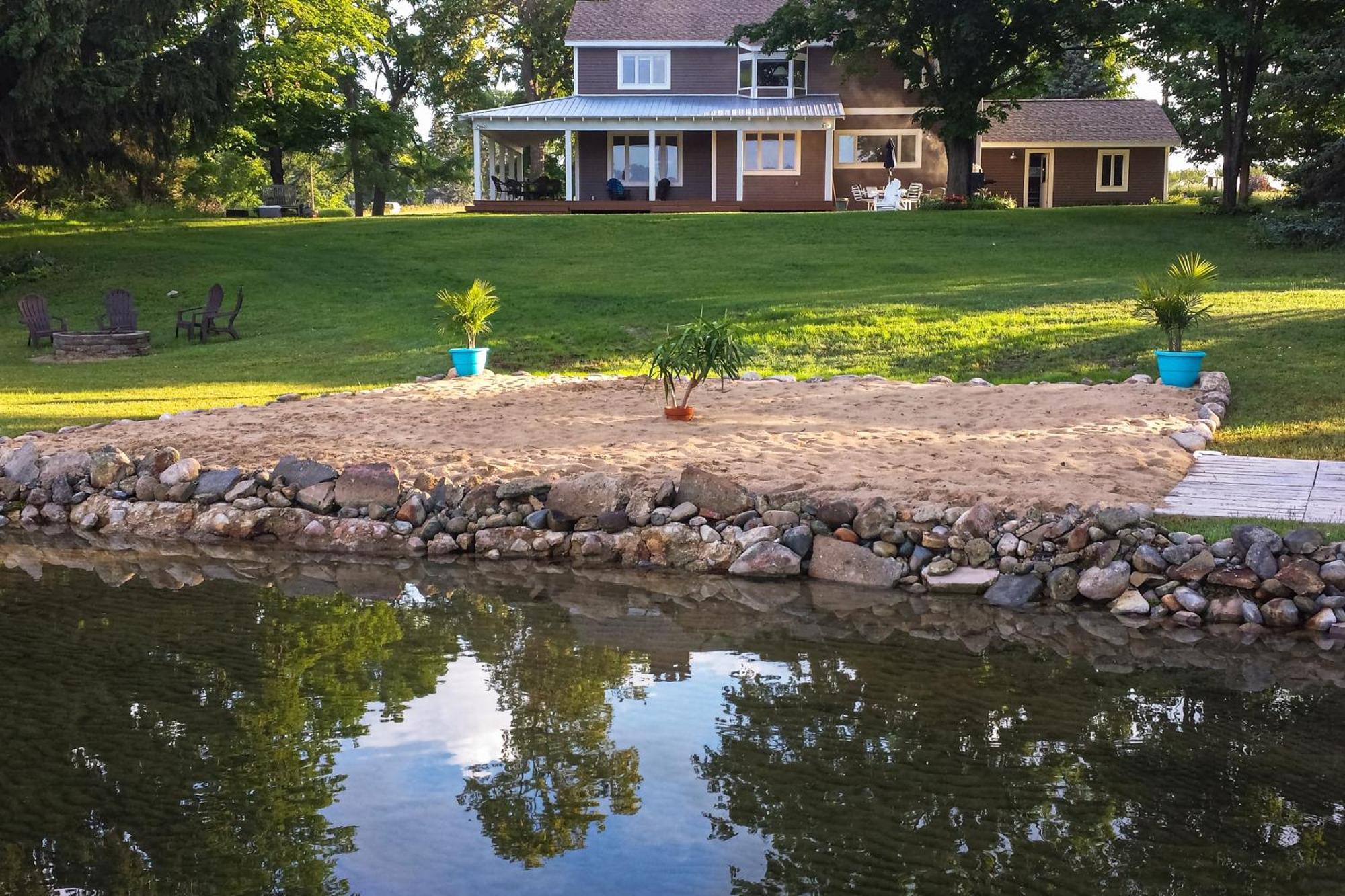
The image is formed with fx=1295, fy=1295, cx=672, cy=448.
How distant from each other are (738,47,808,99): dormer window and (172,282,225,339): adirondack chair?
2021 centimetres

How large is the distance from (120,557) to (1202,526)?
755cm

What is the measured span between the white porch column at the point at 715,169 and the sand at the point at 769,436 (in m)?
23.0

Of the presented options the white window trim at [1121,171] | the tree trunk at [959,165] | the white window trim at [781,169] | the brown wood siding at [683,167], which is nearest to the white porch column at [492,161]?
the brown wood siding at [683,167]

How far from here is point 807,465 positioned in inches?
394

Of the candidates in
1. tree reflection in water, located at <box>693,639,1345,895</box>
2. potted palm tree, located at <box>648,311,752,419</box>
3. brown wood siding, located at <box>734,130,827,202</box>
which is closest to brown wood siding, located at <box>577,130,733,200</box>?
brown wood siding, located at <box>734,130,827,202</box>

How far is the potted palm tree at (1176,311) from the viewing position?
507 inches

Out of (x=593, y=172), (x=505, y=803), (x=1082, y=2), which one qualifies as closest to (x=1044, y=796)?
(x=505, y=803)

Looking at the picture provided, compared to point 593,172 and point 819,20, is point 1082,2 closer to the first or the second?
point 819,20

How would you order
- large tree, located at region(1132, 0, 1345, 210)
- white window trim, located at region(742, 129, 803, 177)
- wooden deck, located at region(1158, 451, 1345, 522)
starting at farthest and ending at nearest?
1. white window trim, located at region(742, 129, 803, 177)
2. large tree, located at region(1132, 0, 1345, 210)
3. wooden deck, located at region(1158, 451, 1345, 522)

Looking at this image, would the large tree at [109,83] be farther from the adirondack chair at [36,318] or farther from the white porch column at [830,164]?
the white porch column at [830,164]

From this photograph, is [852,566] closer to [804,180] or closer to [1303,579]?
[1303,579]

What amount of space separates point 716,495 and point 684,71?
30.2 meters

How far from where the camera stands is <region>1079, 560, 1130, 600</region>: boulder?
26.1 feet

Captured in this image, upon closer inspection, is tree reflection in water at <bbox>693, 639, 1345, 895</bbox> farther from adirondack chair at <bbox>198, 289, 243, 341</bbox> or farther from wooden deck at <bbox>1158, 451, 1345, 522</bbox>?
adirondack chair at <bbox>198, 289, 243, 341</bbox>
